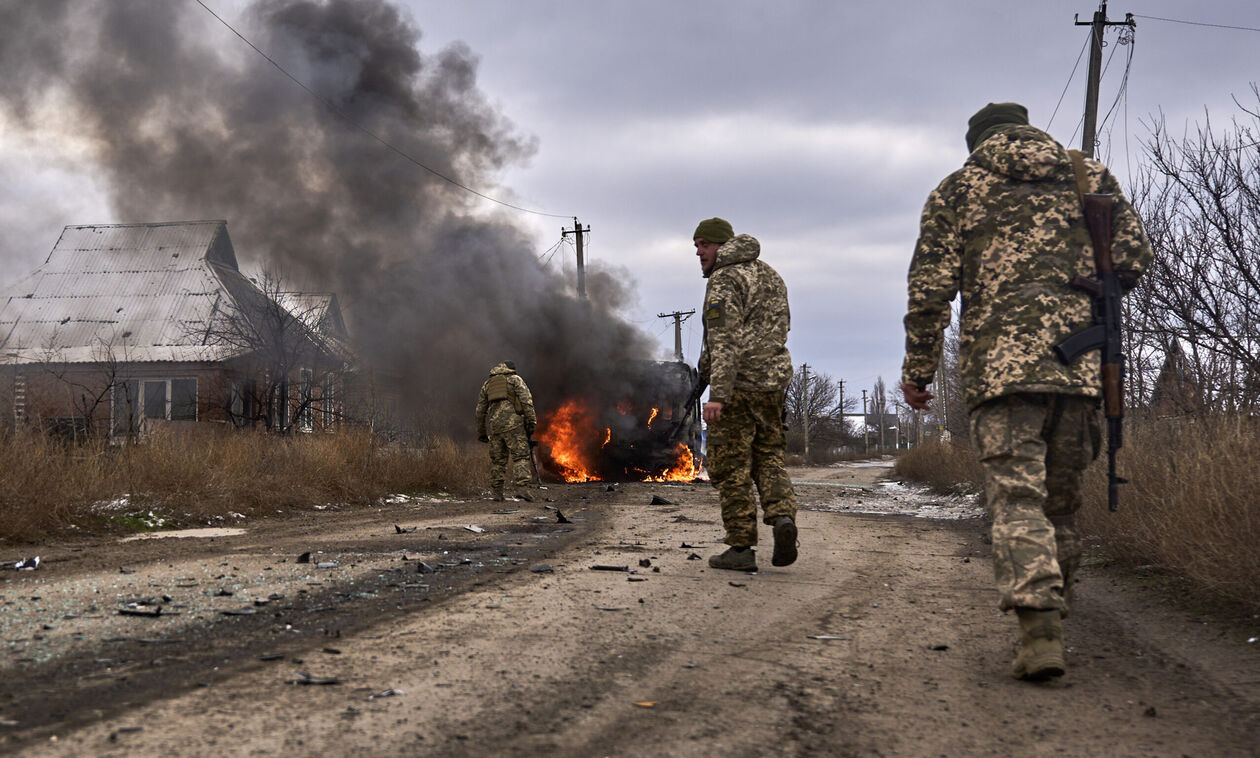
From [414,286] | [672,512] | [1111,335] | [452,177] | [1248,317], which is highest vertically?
[452,177]

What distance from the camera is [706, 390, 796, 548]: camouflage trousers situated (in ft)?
17.4

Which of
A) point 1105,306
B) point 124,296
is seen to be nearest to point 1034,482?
point 1105,306

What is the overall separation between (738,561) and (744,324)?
1390mm

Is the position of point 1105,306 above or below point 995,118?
below

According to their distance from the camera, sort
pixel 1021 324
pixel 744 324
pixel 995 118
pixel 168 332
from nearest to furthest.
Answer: pixel 1021 324
pixel 995 118
pixel 744 324
pixel 168 332

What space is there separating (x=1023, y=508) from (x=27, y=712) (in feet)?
9.94

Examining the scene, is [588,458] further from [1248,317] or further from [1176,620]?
[1176,620]

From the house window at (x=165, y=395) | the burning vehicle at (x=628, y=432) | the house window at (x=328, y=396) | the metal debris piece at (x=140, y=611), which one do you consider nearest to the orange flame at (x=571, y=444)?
the burning vehicle at (x=628, y=432)

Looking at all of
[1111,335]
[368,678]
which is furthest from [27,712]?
[1111,335]

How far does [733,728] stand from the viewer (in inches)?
95.3

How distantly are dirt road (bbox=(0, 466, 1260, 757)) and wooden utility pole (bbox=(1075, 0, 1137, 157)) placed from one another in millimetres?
11604

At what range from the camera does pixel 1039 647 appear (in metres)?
2.96

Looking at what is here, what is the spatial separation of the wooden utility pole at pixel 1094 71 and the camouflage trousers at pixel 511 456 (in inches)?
391

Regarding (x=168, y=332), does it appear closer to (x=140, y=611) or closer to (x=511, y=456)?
(x=511, y=456)
